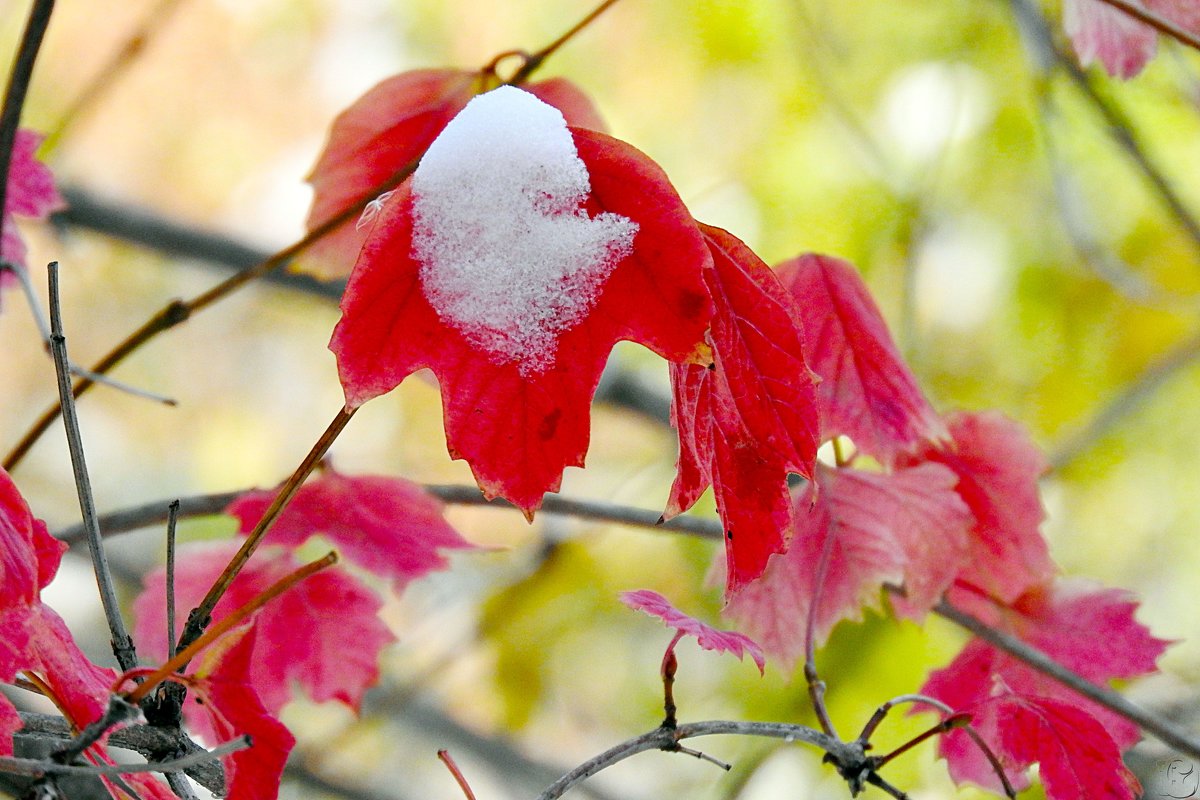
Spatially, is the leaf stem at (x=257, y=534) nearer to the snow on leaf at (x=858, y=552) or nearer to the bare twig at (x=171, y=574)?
the bare twig at (x=171, y=574)

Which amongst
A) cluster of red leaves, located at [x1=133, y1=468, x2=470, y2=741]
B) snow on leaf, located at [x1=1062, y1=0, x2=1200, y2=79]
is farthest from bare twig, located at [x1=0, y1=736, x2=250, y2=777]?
snow on leaf, located at [x1=1062, y1=0, x2=1200, y2=79]

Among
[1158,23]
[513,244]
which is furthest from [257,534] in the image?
[1158,23]

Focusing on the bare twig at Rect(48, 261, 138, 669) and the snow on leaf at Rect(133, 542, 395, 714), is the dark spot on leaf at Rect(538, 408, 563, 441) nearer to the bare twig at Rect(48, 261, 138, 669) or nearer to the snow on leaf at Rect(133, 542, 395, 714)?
the bare twig at Rect(48, 261, 138, 669)

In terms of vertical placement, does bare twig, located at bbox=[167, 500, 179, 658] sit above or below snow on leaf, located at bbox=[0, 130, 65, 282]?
below

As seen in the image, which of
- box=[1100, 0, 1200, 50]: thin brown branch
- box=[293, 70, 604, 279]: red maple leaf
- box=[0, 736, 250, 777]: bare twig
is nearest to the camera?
box=[0, 736, 250, 777]: bare twig

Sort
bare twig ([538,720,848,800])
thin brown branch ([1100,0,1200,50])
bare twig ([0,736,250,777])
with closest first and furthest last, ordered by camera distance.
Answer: bare twig ([0,736,250,777]), bare twig ([538,720,848,800]), thin brown branch ([1100,0,1200,50])

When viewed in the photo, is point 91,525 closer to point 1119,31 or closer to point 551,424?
point 551,424

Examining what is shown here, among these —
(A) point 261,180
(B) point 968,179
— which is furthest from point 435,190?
(A) point 261,180
